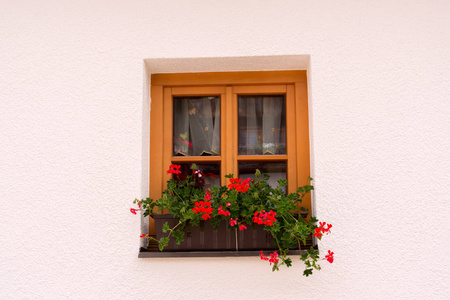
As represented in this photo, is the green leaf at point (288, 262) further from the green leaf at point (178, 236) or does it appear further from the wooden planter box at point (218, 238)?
the green leaf at point (178, 236)

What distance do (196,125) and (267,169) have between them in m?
0.57

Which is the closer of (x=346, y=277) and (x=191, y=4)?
(x=346, y=277)

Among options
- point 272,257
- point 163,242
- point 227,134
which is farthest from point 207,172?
point 272,257

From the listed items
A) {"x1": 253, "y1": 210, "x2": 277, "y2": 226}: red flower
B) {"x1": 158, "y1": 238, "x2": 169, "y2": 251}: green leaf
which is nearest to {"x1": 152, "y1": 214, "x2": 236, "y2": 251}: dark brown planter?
{"x1": 158, "y1": 238, "x2": 169, "y2": 251}: green leaf

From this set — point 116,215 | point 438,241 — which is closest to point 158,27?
point 116,215

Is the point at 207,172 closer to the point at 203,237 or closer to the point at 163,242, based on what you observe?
the point at 203,237

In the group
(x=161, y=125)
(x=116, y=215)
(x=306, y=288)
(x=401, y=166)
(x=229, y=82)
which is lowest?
(x=306, y=288)

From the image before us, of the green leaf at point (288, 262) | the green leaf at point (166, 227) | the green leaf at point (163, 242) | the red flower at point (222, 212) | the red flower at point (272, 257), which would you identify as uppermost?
the red flower at point (222, 212)

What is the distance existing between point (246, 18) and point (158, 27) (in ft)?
1.88

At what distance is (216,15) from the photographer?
108 inches

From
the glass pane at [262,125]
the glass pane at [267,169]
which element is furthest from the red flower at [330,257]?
the glass pane at [262,125]

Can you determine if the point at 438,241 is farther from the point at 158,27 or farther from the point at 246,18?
the point at 158,27

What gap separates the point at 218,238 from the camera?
251 cm

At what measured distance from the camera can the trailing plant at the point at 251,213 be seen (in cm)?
233
